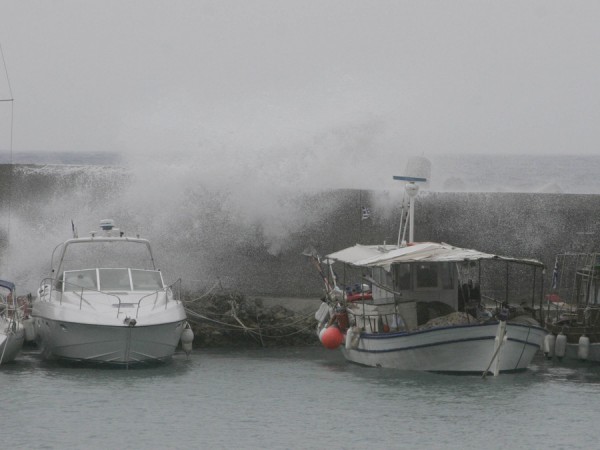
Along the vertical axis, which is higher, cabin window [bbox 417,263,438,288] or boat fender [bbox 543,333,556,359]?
cabin window [bbox 417,263,438,288]

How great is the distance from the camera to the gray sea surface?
13.9 meters

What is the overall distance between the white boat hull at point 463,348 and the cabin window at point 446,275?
58.6 inches

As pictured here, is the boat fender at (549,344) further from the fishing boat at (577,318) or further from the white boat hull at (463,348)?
the white boat hull at (463,348)

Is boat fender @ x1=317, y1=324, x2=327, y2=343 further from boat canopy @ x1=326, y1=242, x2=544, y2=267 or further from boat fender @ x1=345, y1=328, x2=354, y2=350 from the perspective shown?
boat canopy @ x1=326, y1=242, x2=544, y2=267

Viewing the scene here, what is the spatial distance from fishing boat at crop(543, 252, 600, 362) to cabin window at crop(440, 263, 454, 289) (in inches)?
79.8

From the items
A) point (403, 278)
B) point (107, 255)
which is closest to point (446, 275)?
point (403, 278)

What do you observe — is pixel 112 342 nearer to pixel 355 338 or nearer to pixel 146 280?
pixel 146 280

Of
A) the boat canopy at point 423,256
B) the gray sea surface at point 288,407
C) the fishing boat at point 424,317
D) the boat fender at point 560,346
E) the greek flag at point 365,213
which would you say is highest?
the greek flag at point 365,213

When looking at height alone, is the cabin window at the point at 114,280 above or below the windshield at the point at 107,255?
below

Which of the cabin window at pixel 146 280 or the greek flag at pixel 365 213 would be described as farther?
the greek flag at pixel 365 213

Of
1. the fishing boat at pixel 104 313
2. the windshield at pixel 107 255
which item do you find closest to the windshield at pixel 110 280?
the fishing boat at pixel 104 313

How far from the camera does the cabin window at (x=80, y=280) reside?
19094 millimetres

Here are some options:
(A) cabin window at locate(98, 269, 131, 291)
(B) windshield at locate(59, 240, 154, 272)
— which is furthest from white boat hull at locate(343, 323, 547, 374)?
(B) windshield at locate(59, 240, 154, 272)

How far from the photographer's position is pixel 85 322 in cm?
1795
